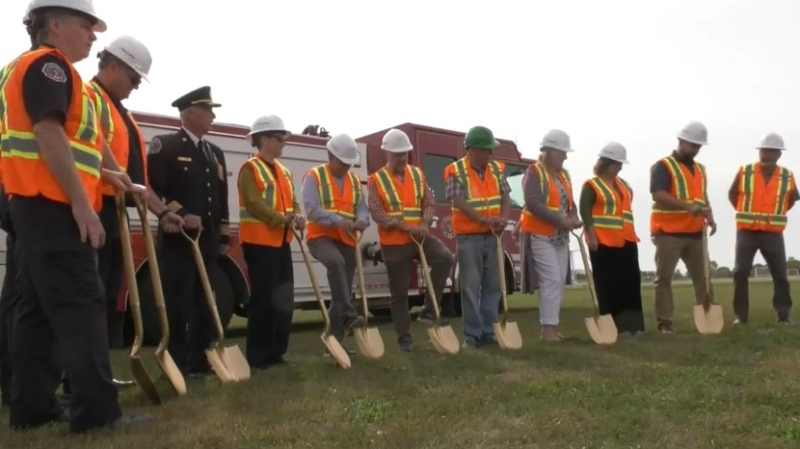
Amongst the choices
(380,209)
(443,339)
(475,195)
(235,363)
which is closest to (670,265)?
(475,195)

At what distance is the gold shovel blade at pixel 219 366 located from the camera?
514cm

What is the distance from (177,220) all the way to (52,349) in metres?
1.41

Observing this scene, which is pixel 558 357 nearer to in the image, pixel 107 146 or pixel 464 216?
Answer: pixel 464 216

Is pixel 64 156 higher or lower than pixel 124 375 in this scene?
higher

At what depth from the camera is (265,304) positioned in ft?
19.3

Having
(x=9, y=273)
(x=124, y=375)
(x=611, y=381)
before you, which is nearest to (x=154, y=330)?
(x=124, y=375)

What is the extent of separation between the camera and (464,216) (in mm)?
7273

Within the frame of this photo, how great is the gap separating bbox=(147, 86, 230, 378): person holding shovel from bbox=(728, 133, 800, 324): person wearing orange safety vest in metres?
5.32

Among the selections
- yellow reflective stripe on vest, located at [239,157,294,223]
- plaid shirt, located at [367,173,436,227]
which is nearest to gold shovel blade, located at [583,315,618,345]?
plaid shirt, located at [367,173,436,227]

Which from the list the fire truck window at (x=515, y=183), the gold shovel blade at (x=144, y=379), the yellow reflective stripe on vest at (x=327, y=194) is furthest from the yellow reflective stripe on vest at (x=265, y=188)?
the fire truck window at (x=515, y=183)

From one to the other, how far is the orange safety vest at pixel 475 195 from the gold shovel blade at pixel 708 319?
6.71 ft

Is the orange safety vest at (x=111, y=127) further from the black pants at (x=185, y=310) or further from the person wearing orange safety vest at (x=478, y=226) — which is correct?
the person wearing orange safety vest at (x=478, y=226)

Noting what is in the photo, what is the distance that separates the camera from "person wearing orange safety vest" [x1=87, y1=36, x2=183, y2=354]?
454 centimetres

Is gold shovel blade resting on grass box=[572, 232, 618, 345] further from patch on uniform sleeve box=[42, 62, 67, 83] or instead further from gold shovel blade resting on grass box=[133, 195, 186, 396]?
patch on uniform sleeve box=[42, 62, 67, 83]
